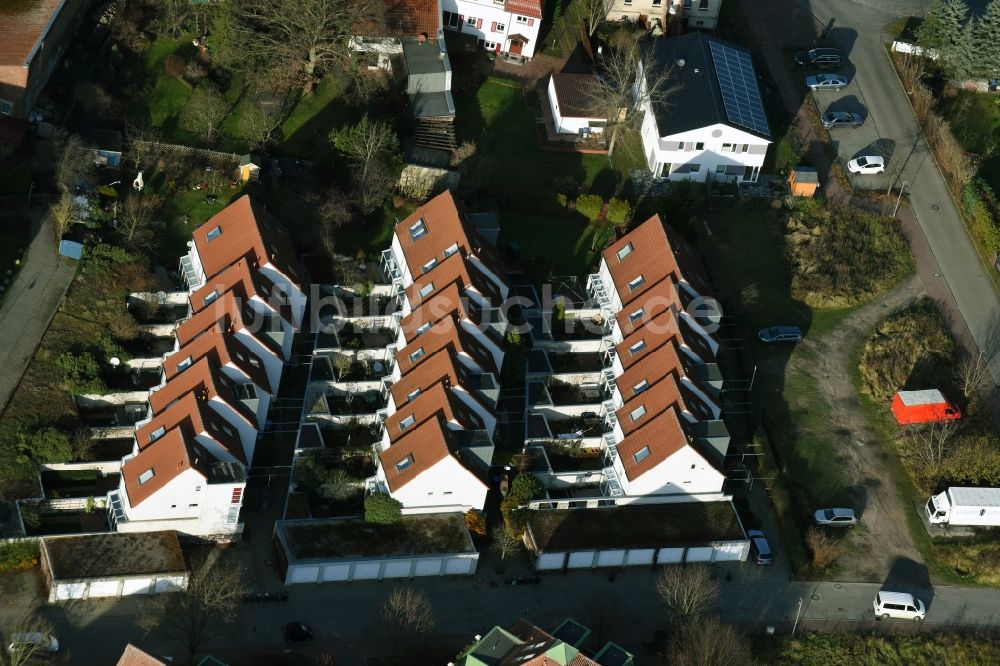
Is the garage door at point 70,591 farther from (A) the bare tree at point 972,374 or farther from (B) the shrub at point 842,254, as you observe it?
(A) the bare tree at point 972,374

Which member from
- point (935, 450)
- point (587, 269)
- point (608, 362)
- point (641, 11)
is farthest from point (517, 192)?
point (935, 450)

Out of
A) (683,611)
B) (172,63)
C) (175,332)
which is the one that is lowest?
(683,611)

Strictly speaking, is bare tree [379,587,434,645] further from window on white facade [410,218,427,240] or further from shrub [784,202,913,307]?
shrub [784,202,913,307]

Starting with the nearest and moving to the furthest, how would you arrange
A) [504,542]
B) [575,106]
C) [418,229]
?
[504,542] < [418,229] < [575,106]

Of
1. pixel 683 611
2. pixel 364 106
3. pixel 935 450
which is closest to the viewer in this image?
pixel 683 611

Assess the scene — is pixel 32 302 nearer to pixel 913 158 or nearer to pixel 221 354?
pixel 221 354

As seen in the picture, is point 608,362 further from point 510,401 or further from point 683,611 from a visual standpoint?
point 683,611

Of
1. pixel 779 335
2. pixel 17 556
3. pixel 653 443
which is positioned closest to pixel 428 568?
pixel 653 443
